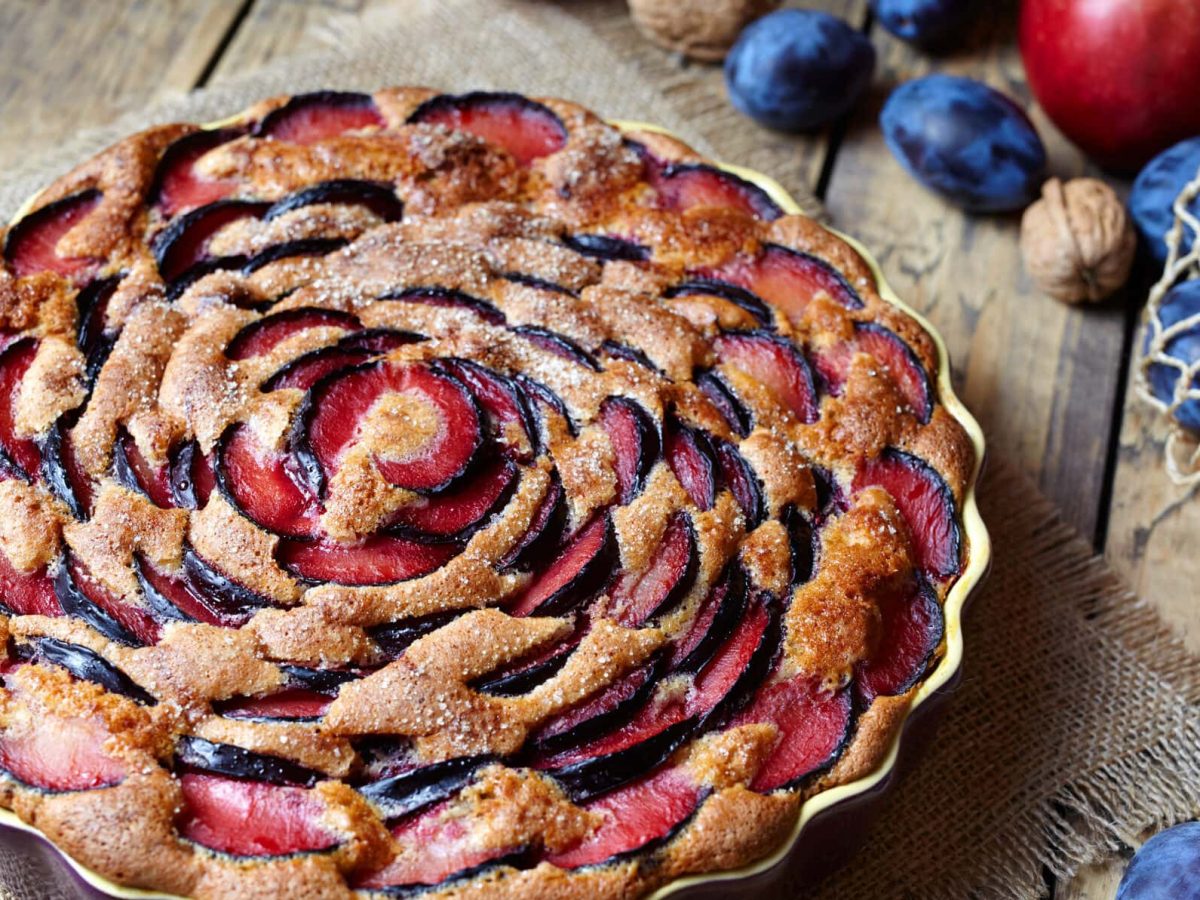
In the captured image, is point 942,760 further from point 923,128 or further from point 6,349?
point 6,349

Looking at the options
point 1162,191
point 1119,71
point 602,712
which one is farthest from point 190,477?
point 1119,71

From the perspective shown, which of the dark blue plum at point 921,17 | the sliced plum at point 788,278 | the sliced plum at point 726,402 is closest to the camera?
the sliced plum at point 726,402

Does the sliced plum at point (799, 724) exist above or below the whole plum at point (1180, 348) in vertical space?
above

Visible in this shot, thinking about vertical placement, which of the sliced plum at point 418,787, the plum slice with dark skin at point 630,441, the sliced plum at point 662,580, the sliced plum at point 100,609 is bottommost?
the sliced plum at point 662,580

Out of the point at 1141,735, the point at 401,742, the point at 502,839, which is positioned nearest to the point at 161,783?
the point at 401,742

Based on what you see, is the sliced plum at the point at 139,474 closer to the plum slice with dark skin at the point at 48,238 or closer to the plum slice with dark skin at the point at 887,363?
the plum slice with dark skin at the point at 48,238

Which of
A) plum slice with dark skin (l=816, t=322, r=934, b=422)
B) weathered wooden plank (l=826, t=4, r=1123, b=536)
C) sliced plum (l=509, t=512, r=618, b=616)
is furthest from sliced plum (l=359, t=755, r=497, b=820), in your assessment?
weathered wooden plank (l=826, t=4, r=1123, b=536)

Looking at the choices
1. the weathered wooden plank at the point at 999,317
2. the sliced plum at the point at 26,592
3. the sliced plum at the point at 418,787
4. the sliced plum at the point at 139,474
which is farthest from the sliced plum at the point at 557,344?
the weathered wooden plank at the point at 999,317
